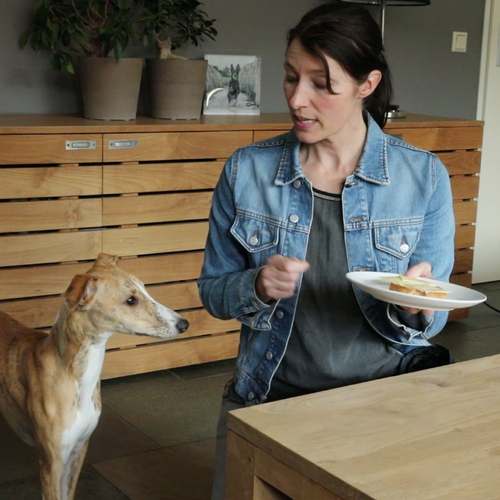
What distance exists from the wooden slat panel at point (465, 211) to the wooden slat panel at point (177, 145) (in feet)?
4.51

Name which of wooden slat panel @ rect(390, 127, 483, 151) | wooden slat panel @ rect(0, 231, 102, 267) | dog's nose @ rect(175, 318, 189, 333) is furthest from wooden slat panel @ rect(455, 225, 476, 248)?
dog's nose @ rect(175, 318, 189, 333)

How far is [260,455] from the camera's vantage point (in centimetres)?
130

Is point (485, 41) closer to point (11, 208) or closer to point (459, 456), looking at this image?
point (11, 208)

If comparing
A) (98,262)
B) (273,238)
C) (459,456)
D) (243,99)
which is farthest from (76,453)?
(243,99)

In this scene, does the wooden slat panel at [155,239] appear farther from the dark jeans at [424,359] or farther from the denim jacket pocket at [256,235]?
the dark jeans at [424,359]

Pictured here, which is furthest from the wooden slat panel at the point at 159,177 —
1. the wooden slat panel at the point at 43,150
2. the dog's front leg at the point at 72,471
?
the dog's front leg at the point at 72,471

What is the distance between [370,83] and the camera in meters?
1.85

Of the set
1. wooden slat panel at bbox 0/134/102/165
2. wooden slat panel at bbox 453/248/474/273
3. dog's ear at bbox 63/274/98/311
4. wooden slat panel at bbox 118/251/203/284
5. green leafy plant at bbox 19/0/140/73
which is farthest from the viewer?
wooden slat panel at bbox 453/248/474/273

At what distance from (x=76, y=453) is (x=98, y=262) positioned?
58 centimetres

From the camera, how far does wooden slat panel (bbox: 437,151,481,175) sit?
173 inches

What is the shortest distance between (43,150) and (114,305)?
3.40ft

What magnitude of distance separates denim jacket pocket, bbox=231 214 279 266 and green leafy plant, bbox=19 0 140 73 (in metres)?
1.77

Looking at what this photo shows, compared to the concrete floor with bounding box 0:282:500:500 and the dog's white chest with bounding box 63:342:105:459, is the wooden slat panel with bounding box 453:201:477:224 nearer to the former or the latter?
the concrete floor with bounding box 0:282:500:500

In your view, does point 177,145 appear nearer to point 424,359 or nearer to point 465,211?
point 465,211
